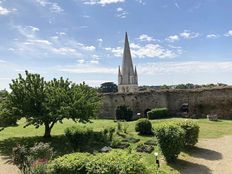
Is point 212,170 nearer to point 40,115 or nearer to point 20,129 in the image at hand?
point 40,115

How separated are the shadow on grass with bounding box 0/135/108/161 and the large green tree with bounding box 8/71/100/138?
1.11 m

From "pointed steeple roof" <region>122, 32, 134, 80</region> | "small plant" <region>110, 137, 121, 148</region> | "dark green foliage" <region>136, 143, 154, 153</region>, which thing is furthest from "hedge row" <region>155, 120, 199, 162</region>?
"pointed steeple roof" <region>122, 32, 134, 80</region>

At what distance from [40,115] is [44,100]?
1.20m

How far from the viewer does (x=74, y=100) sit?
23.5 metres

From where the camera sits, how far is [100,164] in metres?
10.6

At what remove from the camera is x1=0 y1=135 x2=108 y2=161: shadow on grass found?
20250 millimetres

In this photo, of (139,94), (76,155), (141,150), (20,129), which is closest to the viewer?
(76,155)

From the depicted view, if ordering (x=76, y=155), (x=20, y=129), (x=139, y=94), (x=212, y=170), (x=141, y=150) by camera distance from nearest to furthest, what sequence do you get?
1. (x=76, y=155)
2. (x=212, y=170)
3. (x=141, y=150)
4. (x=20, y=129)
5. (x=139, y=94)

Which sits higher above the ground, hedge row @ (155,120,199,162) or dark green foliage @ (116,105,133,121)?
dark green foliage @ (116,105,133,121)

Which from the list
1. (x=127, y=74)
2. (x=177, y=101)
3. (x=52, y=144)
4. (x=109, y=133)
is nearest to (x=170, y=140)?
(x=109, y=133)

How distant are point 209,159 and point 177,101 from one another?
61.5 ft

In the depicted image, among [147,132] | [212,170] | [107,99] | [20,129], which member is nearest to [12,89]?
[20,129]

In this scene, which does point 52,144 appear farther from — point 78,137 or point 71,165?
point 71,165

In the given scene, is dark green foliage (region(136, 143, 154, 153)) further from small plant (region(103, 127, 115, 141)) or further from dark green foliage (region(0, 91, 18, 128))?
dark green foliage (region(0, 91, 18, 128))
